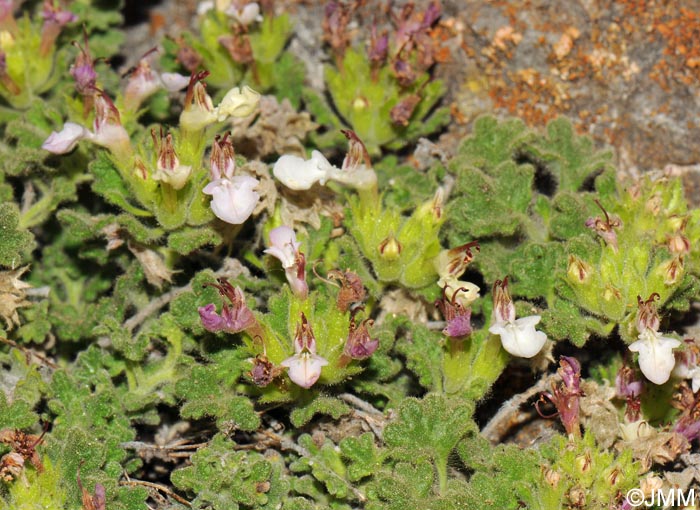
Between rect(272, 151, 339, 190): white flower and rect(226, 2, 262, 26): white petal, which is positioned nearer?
rect(272, 151, 339, 190): white flower

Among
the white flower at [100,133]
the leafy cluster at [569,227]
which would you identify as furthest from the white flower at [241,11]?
the leafy cluster at [569,227]

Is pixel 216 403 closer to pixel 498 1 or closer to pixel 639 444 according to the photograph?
pixel 639 444

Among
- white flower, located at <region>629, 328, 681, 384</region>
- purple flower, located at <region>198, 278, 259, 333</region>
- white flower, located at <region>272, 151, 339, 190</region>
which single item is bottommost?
purple flower, located at <region>198, 278, 259, 333</region>

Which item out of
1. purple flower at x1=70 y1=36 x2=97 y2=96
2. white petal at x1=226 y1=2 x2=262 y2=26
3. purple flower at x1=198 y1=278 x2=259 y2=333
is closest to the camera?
purple flower at x1=198 y1=278 x2=259 y2=333

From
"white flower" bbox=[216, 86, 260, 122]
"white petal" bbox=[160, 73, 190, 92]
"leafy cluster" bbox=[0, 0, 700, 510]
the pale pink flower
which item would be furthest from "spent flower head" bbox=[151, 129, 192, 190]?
the pale pink flower

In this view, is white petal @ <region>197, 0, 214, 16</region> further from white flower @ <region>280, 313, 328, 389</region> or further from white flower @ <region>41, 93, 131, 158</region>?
white flower @ <region>280, 313, 328, 389</region>

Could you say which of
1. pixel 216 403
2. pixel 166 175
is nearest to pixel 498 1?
pixel 166 175

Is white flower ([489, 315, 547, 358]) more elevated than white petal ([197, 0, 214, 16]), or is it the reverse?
white petal ([197, 0, 214, 16])
